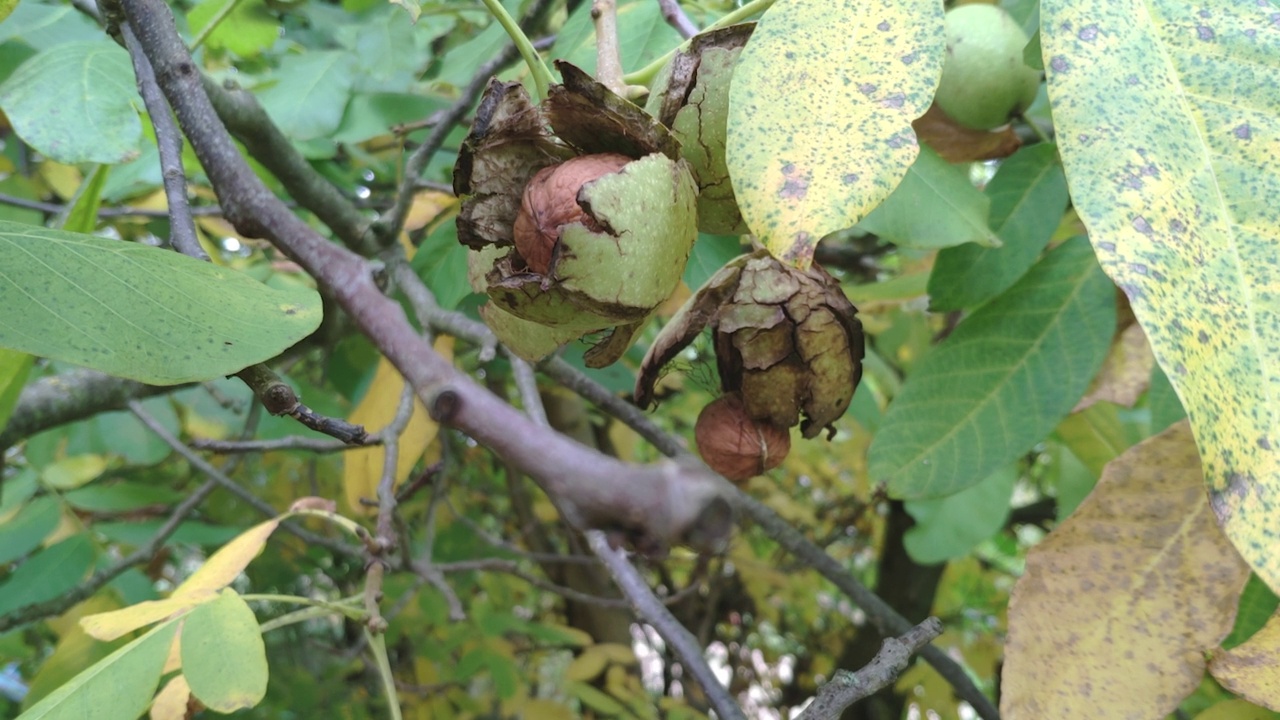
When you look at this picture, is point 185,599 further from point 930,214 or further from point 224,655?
point 930,214

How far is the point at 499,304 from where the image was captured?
738 mm

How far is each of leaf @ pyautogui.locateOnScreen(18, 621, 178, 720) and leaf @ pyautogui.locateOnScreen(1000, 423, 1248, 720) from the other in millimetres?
844

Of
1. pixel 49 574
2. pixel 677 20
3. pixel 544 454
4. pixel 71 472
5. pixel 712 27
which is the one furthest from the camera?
pixel 71 472

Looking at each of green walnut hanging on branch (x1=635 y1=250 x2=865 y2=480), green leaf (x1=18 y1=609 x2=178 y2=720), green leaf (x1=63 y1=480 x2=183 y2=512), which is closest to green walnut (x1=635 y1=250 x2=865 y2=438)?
green walnut hanging on branch (x1=635 y1=250 x2=865 y2=480)

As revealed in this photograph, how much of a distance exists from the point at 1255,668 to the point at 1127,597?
155mm

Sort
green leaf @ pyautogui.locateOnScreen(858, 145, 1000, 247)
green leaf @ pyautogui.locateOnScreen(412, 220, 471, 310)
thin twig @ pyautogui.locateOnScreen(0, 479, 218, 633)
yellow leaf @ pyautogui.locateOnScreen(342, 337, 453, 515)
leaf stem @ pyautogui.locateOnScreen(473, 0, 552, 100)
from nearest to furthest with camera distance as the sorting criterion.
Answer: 1. leaf stem @ pyautogui.locateOnScreen(473, 0, 552, 100)
2. green leaf @ pyautogui.locateOnScreen(858, 145, 1000, 247)
3. green leaf @ pyautogui.locateOnScreen(412, 220, 471, 310)
4. yellow leaf @ pyautogui.locateOnScreen(342, 337, 453, 515)
5. thin twig @ pyautogui.locateOnScreen(0, 479, 218, 633)

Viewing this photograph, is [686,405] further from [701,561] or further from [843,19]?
[843,19]

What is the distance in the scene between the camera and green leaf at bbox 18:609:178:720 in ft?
2.76

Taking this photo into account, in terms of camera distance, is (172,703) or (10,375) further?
(172,703)

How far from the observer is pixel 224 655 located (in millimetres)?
919

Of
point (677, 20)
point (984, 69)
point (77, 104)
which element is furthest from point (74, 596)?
point (984, 69)

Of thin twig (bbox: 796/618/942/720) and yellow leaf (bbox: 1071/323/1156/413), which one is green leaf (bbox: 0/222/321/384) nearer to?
thin twig (bbox: 796/618/942/720)

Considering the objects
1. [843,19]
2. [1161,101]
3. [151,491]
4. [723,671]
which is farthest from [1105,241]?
[723,671]

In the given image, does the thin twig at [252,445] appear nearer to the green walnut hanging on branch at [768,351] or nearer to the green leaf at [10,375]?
the green leaf at [10,375]
